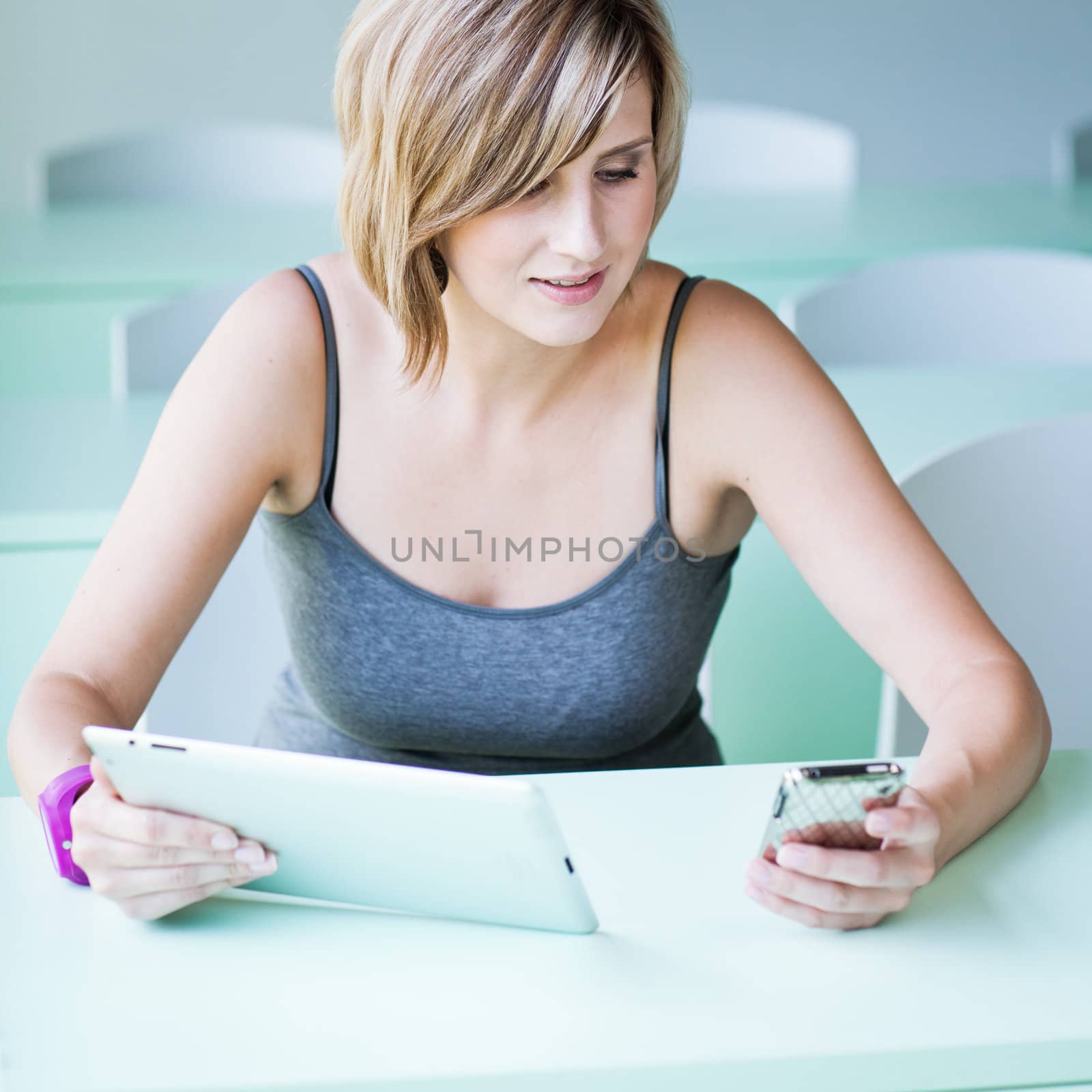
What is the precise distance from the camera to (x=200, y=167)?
10.3ft

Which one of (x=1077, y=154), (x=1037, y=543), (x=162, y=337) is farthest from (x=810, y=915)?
(x=1077, y=154)

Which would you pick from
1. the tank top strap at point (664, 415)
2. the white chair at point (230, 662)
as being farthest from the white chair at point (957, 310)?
the white chair at point (230, 662)

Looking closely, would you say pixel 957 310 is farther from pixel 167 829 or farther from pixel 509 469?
pixel 167 829

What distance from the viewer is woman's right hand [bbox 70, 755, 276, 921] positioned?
2.51 ft

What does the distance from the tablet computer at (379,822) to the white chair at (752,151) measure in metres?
2.65

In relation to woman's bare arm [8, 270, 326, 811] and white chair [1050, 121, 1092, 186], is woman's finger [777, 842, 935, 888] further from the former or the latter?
white chair [1050, 121, 1092, 186]

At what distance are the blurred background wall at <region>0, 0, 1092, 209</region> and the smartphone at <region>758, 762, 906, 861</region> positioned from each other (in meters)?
3.29

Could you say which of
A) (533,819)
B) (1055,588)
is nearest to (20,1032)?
(533,819)

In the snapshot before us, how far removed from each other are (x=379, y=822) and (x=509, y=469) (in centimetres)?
52

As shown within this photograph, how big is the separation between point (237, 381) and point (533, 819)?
552 mm

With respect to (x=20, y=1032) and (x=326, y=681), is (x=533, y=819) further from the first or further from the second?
(x=326, y=681)

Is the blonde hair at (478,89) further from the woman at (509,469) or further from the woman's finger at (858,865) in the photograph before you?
the woman's finger at (858,865)

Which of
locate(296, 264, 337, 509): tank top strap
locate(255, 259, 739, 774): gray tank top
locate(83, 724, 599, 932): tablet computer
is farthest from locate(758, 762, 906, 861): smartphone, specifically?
locate(296, 264, 337, 509): tank top strap

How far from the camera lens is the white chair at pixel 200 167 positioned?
3.09 meters
